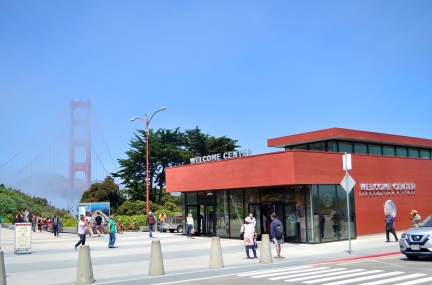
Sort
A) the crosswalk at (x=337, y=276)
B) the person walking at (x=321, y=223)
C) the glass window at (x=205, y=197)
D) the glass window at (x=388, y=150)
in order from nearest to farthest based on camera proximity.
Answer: the crosswalk at (x=337, y=276) < the person walking at (x=321, y=223) < the glass window at (x=205, y=197) < the glass window at (x=388, y=150)

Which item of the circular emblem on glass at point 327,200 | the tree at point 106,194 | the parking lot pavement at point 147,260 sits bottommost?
the parking lot pavement at point 147,260

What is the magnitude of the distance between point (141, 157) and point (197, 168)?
41381mm

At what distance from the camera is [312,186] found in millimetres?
25062

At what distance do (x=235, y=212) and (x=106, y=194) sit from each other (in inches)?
1830

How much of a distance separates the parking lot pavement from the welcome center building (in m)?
1.53

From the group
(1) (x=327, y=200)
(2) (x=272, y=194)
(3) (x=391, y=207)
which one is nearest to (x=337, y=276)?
(1) (x=327, y=200)

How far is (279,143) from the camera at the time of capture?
102 ft

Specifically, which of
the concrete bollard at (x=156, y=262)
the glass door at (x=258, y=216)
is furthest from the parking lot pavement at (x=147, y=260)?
the glass door at (x=258, y=216)

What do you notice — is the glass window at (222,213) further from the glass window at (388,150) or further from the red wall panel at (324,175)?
the glass window at (388,150)

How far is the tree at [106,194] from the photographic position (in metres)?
72.2

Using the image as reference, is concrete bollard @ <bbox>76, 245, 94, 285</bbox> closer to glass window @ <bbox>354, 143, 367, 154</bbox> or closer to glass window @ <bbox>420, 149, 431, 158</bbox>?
glass window @ <bbox>354, 143, 367, 154</bbox>

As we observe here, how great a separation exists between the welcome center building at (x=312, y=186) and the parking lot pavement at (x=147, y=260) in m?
1.53

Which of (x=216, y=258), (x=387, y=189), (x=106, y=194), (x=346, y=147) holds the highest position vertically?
(x=346, y=147)

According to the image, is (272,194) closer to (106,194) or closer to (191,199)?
(191,199)
